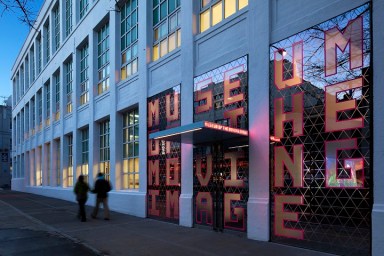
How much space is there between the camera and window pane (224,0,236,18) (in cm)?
1027

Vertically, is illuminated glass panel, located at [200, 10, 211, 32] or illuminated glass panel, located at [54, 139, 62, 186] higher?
illuminated glass panel, located at [200, 10, 211, 32]

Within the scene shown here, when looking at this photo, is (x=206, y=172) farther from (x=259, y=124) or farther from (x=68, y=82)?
(x=68, y=82)

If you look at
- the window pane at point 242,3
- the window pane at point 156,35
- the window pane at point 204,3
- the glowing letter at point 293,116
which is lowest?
the glowing letter at point 293,116

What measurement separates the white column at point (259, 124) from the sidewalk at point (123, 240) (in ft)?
1.72

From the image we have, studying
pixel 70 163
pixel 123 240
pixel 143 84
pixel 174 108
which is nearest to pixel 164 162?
pixel 174 108

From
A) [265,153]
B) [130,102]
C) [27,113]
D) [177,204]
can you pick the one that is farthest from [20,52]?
[265,153]

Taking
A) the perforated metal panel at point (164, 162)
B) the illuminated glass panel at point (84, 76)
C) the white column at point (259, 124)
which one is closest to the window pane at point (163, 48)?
the perforated metal panel at point (164, 162)

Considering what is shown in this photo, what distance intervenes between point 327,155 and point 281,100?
66.0 inches

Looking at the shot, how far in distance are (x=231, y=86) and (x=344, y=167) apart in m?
3.78

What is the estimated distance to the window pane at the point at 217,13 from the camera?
10.7 metres

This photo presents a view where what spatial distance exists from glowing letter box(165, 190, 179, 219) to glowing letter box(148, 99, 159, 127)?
8.33 feet

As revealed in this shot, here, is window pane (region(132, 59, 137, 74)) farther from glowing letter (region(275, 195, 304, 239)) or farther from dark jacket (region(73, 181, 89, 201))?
glowing letter (region(275, 195, 304, 239))

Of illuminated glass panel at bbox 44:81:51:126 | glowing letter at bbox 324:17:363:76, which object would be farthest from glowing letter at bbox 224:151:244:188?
illuminated glass panel at bbox 44:81:51:126

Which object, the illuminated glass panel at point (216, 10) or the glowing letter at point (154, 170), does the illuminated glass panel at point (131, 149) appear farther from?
the illuminated glass panel at point (216, 10)
